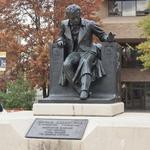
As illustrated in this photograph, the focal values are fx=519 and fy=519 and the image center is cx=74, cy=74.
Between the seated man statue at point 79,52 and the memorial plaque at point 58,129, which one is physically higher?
the seated man statue at point 79,52

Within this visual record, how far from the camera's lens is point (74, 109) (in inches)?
380

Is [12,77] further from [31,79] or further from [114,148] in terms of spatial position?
[114,148]

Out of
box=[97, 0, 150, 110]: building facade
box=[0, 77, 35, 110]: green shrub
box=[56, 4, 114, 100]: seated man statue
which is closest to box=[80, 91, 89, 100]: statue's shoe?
box=[56, 4, 114, 100]: seated man statue

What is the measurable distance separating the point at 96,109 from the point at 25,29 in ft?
62.6

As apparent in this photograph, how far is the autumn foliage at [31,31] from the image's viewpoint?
26922 mm

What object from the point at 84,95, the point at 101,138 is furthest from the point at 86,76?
the point at 101,138

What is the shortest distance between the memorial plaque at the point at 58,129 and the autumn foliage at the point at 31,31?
55.7 ft

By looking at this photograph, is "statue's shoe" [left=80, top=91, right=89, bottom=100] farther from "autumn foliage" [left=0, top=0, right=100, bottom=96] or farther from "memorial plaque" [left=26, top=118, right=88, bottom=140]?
"autumn foliage" [left=0, top=0, right=100, bottom=96]

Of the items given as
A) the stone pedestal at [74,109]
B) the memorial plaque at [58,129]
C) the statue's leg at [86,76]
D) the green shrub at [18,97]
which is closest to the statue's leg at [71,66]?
the statue's leg at [86,76]

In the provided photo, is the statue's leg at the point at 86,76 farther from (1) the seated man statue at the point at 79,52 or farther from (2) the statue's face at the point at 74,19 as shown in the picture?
(2) the statue's face at the point at 74,19

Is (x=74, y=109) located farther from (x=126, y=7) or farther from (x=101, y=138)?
(x=126, y=7)

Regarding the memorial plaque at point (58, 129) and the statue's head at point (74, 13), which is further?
the statue's head at point (74, 13)

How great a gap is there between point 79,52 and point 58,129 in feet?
7.30

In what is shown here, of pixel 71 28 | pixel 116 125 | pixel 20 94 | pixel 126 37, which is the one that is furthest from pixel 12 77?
pixel 116 125
